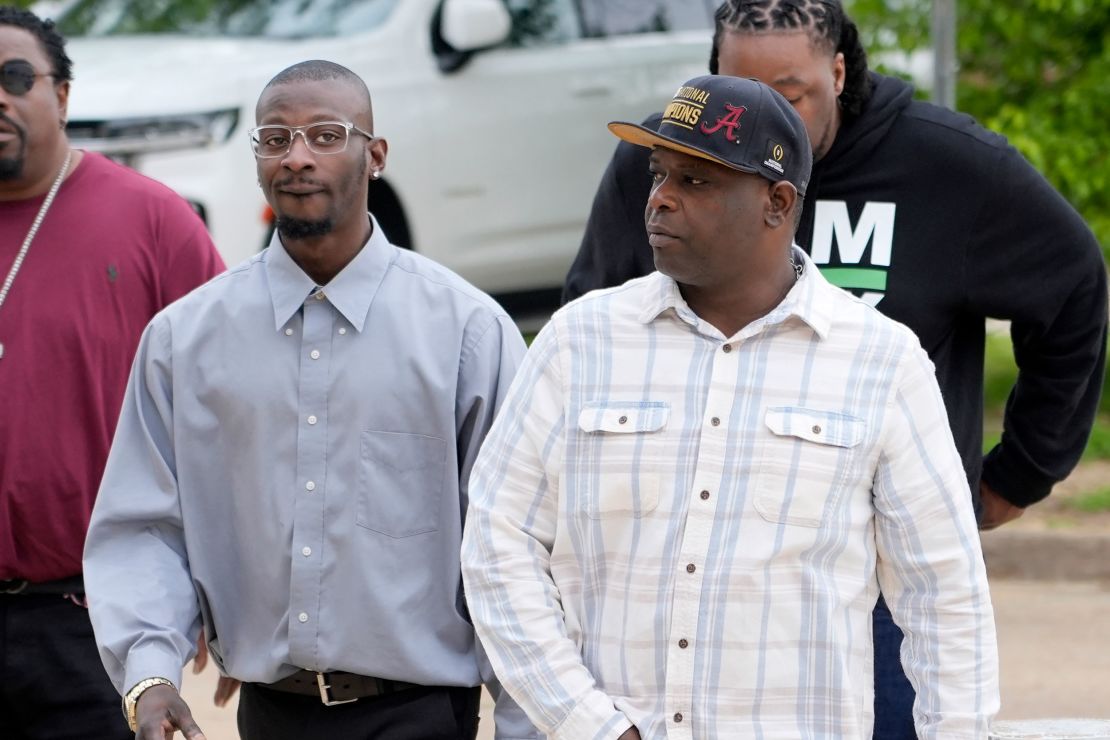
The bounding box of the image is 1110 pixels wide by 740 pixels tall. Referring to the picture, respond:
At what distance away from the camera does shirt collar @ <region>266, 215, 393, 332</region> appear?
3496mm

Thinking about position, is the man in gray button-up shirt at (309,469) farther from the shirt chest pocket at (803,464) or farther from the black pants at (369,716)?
the shirt chest pocket at (803,464)

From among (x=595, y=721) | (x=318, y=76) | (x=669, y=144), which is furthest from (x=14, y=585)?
(x=669, y=144)

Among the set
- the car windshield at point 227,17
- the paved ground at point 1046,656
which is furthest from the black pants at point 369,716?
the car windshield at point 227,17

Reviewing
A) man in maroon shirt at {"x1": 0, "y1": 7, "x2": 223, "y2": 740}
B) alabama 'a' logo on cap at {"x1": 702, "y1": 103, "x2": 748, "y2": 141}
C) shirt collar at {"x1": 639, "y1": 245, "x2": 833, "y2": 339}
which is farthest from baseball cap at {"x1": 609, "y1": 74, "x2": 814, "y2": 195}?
man in maroon shirt at {"x1": 0, "y1": 7, "x2": 223, "y2": 740}

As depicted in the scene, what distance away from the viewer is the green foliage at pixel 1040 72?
8.88 meters

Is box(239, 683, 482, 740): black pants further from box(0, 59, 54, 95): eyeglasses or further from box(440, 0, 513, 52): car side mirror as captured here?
box(440, 0, 513, 52): car side mirror

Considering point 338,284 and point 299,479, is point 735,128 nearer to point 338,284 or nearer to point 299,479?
point 338,284

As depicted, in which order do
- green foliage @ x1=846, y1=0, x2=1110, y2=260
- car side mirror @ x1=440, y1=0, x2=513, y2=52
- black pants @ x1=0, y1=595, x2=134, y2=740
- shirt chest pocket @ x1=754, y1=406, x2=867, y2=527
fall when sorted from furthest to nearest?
1. car side mirror @ x1=440, y1=0, x2=513, y2=52
2. green foliage @ x1=846, y1=0, x2=1110, y2=260
3. black pants @ x1=0, y1=595, x2=134, y2=740
4. shirt chest pocket @ x1=754, y1=406, x2=867, y2=527

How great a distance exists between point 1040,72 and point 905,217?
5831 millimetres

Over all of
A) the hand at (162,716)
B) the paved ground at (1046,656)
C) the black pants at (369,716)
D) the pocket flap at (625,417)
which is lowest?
the paved ground at (1046,656)

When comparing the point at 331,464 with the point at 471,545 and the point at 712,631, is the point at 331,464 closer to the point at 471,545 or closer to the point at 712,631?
the point at 471,545

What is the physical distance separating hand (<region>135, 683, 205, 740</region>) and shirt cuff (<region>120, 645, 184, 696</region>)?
0.10ft

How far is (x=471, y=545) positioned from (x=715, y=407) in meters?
0.46

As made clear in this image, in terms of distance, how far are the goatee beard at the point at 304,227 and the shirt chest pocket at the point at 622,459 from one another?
2.63 ft
